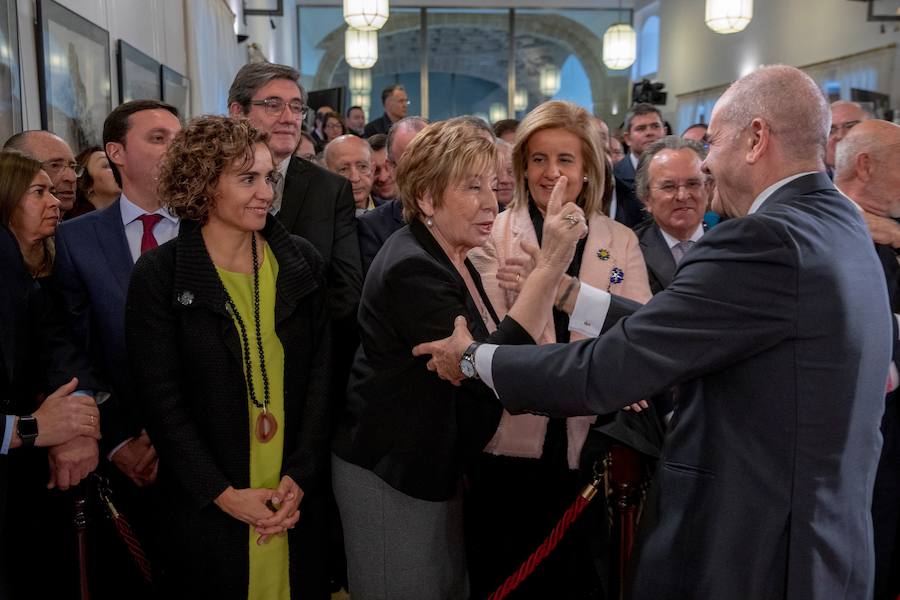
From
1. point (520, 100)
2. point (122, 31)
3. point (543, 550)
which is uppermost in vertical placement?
point (520, 100)

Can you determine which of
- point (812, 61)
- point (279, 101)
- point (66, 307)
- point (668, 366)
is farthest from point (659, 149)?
point (812, 61)

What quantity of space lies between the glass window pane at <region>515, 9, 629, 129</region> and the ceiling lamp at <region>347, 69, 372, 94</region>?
108 inches

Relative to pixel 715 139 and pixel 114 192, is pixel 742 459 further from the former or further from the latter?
pixel 114 192

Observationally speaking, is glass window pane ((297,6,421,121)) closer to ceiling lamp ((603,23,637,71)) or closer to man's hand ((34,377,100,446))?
ceiling lamp ((603,23,637,71))

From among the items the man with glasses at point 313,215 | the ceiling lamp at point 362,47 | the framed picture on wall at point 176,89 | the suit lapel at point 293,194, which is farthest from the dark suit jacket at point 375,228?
the ceiling lamp at point 362,47

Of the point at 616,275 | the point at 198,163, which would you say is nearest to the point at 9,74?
the point at 198,163

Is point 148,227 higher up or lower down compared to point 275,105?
lower down

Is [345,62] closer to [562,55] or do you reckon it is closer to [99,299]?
[562,55]

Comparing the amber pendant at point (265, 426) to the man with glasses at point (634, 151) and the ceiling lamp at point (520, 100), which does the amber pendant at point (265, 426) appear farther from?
the ceiling lamp at point (520, 100)

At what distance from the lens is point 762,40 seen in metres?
10.9

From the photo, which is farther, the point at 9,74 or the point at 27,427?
the point at 9,74

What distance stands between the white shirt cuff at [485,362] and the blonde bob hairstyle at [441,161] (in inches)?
18.1

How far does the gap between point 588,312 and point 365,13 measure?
8.46 m

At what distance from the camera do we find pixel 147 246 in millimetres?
2508
